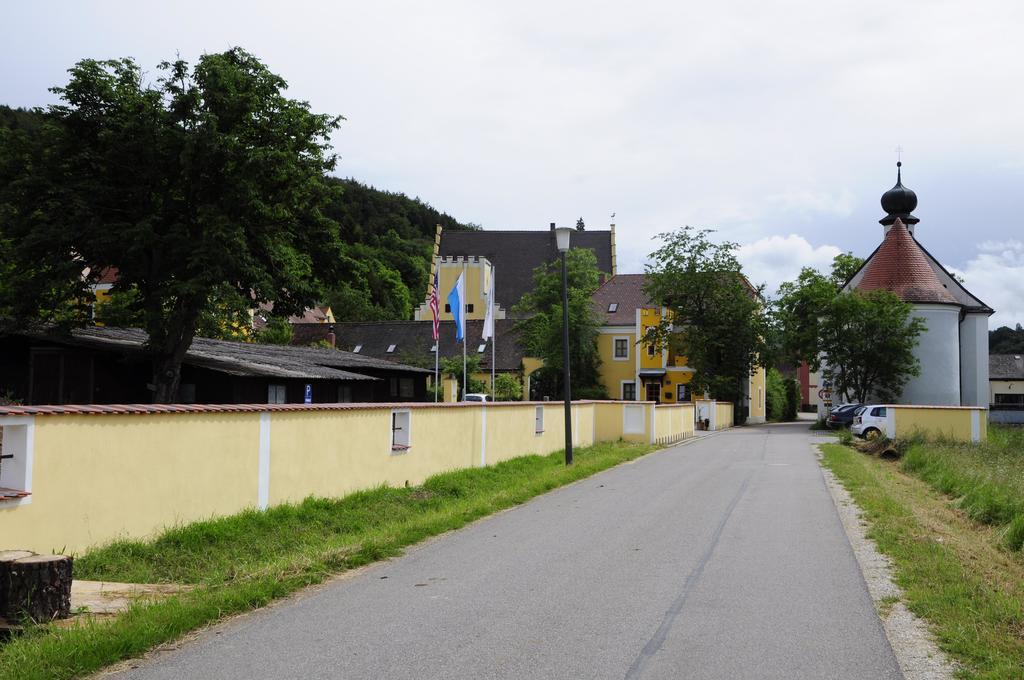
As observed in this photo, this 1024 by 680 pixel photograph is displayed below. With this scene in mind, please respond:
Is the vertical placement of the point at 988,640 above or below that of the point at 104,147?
below

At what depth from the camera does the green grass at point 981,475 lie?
505 inches

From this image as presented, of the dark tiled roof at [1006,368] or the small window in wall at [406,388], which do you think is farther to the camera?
the dark tiled roof at [1006,368]

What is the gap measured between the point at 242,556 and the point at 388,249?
114 m

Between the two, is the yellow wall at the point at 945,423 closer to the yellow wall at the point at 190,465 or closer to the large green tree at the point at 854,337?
the large green tree at the point at 854,337

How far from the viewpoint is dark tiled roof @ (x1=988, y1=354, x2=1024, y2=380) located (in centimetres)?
9200

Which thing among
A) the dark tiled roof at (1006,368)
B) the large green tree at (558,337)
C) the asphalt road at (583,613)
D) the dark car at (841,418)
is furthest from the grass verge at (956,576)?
the dark tiled roof at (1006,368)

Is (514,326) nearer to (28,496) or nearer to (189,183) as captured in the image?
(189,183)

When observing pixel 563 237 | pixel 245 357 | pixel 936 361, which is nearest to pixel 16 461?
pixel 563 237

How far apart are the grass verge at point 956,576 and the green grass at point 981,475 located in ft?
0.80

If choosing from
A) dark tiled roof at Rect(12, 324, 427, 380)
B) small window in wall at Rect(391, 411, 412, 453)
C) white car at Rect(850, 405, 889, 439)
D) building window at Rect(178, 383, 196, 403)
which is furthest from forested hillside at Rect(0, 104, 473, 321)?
small window in wall at Rect(391, 411, 412, 453)

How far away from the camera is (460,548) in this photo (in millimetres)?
10250

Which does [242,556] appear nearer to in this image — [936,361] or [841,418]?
[841,418]

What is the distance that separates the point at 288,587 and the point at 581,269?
69356 mm

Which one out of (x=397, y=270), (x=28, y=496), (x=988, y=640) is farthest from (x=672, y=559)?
(x=397, y=270)
